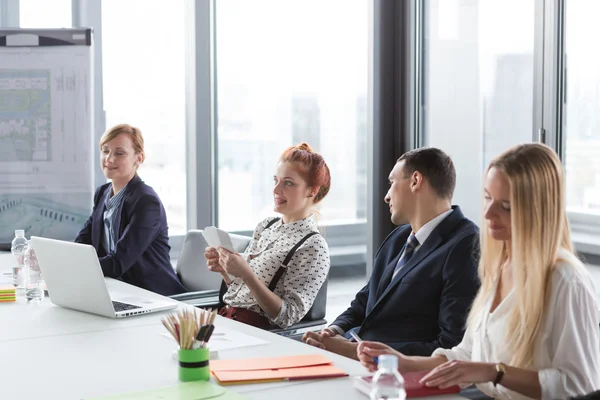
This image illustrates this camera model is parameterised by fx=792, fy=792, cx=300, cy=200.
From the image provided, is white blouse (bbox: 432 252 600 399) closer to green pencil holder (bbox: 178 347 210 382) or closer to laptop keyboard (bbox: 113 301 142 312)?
green pencil holder (bbox: 178 347 210 382)

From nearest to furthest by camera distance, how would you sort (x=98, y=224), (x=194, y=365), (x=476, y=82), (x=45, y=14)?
(x=194, y=365) < (x=98, y=224) < (x=476, y=82) < (x=45, y=14)

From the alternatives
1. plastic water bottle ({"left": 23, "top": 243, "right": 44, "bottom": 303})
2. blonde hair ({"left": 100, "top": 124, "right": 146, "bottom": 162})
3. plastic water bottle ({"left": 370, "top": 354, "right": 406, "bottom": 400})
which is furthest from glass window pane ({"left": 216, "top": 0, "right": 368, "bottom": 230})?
plastic water bottle ({"left": 370, "top": 354, "right": 406, "bottom": 400})

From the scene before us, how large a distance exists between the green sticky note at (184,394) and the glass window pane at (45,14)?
393 centimetres

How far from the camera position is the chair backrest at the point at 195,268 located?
373cm

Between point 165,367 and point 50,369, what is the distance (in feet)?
0.98

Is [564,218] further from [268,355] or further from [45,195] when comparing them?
[45,195]

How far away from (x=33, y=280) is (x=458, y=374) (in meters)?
1.92

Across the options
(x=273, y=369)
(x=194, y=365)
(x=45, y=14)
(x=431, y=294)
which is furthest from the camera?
(x=45, y=14)

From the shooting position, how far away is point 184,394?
5.82 feet

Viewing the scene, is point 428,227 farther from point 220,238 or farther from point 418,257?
point 220,238

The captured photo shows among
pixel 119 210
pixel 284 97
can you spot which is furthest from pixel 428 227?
pixel 284 97

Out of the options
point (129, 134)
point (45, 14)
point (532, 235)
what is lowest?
point (532, 235)

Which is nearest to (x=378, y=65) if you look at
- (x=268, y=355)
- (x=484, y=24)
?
(x=484, y=24)

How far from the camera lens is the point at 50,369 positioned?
2057 millimetres
